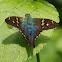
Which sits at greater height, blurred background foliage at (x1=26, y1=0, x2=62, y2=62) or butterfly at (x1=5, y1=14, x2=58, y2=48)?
butterfly at (x1=5, y1=14, x2=58, y2=48)

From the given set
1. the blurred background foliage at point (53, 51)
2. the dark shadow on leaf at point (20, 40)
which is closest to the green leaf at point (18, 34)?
the dark shadow on leaf at point (20, 40)

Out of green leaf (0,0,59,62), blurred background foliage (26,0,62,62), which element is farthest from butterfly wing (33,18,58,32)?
blurred background foliage (26,0,62,62)

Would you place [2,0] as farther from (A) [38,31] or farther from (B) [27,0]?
(A) [38,31]

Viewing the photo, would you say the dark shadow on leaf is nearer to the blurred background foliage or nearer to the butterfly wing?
the butterfly wing

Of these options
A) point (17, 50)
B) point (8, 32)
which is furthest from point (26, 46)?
point (8, 32)

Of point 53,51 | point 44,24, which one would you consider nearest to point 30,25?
point 44,24

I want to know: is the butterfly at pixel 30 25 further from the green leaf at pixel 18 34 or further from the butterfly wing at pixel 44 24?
the green leaf at pixel 18 34

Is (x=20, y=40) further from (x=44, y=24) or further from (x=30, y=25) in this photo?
(x=44, y=24)
